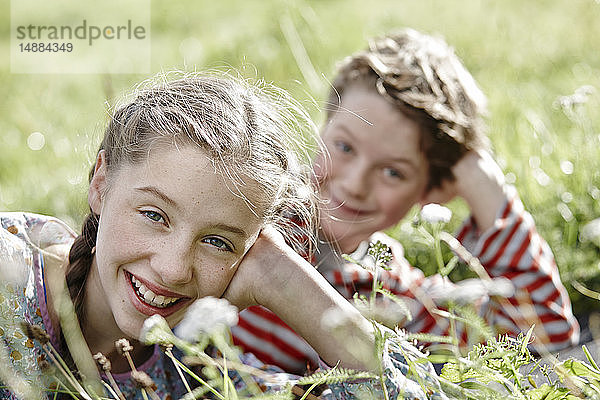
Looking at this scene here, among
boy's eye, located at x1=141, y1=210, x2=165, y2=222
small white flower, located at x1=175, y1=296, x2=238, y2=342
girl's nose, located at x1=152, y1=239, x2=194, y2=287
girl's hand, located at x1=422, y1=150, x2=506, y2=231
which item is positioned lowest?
girl's hand, located at x1=422, y1=150, x2=506, y2=231

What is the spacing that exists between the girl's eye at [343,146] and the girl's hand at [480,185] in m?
→ 0.33

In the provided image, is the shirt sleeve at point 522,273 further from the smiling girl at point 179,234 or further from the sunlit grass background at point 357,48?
the smiling girl at point 179,234

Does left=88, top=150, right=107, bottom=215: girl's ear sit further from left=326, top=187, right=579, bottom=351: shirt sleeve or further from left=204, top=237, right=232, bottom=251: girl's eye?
left=326, top=187, right=579, bottom=351: shirt sleeve

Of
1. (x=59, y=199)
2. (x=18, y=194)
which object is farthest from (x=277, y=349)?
(x=18, y=194)

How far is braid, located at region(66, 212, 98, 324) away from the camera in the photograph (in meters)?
1.67

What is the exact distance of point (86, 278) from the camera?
5.53ft

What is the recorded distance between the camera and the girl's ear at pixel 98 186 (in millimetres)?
1605

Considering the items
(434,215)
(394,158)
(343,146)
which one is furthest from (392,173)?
(434,215)

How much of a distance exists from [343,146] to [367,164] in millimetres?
97

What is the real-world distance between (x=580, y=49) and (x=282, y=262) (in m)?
3.29

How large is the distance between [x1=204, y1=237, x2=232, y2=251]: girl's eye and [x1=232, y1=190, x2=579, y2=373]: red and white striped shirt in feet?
2.30

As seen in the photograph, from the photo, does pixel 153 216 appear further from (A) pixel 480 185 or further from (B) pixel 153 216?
(A) pixel 480 185

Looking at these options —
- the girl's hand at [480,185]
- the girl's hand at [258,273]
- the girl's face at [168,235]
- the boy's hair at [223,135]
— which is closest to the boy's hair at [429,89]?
the girl's hand at [480,185]

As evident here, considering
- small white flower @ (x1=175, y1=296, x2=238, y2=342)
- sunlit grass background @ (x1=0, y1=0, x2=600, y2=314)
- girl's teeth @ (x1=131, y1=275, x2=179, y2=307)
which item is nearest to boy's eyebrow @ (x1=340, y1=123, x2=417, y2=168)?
sunlit grass background @ (x1=0, y1=0, x2=600, y2=314)
